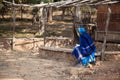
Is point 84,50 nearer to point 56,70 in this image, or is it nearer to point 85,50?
point 85,50

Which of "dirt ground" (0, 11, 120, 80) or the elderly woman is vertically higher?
the elderly woman

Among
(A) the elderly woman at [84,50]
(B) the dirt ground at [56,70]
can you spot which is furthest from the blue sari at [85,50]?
(B) the dirt ground at [56,70]

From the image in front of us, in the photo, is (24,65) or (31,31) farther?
(31,31)

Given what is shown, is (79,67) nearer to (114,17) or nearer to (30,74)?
(30,74)

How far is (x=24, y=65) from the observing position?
11.3 m

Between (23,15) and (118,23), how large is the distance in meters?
19.9

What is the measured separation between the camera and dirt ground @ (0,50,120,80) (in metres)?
9.41

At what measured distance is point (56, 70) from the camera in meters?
10.4

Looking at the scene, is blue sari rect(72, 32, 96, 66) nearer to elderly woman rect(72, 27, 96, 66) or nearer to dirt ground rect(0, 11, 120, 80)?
elderly woman rect(72, 27, 96, 66)

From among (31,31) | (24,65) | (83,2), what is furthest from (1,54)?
(31,31)

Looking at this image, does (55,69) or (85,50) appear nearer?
(55,69)

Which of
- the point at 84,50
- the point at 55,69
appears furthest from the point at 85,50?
the point at 55,69

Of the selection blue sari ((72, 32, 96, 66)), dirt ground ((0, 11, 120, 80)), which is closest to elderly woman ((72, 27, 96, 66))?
blue sari ((72, 32, 96, 66))

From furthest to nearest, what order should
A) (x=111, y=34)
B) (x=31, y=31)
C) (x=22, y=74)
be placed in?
(x=31, y=31), (x=111, y=34), (x=22, y=74)
